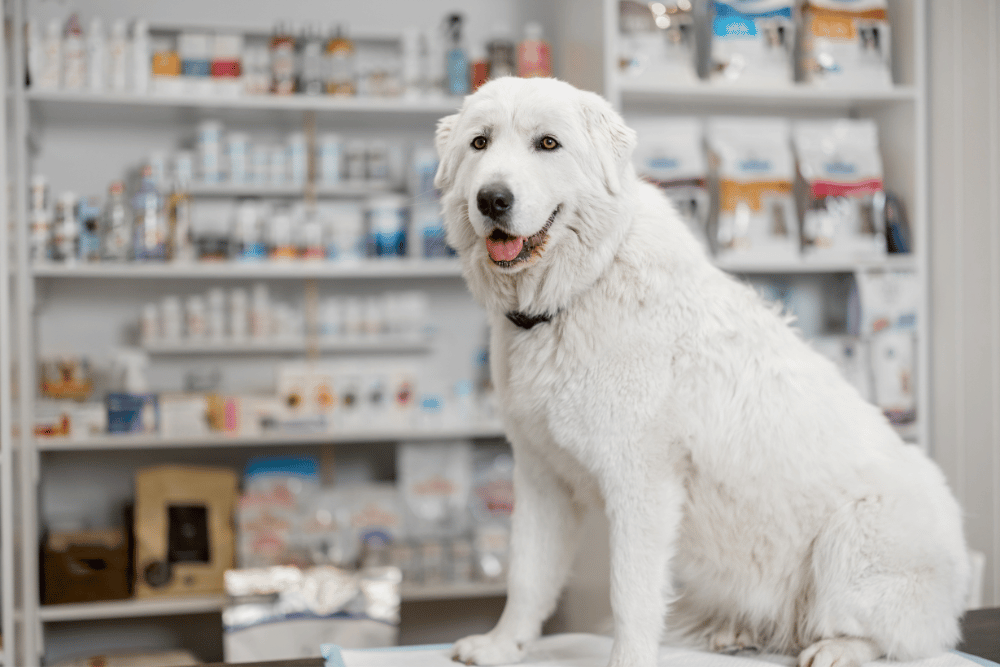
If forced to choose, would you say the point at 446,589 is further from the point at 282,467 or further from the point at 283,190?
the point at 283,190

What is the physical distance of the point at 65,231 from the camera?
2494 millimetres

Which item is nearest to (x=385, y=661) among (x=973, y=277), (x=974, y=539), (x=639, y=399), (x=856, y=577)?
(x=639, y=399)

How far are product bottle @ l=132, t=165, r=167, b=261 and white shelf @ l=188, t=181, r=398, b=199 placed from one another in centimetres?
15

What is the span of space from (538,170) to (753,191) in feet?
5.68

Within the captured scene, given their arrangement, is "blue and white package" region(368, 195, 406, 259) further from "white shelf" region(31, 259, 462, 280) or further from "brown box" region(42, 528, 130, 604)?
"brown box" region(42, 528, 130, 604)

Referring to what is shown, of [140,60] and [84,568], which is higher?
[140,60]

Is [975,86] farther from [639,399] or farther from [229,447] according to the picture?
[229,447]

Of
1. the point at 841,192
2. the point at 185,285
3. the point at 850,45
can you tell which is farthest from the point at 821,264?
the point at 185,285

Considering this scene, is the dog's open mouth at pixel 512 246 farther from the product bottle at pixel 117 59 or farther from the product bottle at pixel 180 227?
the product bottle at pixel 117 59

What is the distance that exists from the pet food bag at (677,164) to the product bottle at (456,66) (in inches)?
25.1

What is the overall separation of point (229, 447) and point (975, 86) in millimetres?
2948

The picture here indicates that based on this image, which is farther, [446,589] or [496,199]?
[446,589]

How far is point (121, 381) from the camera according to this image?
101 inches

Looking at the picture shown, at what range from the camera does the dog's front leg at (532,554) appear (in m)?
1.28
